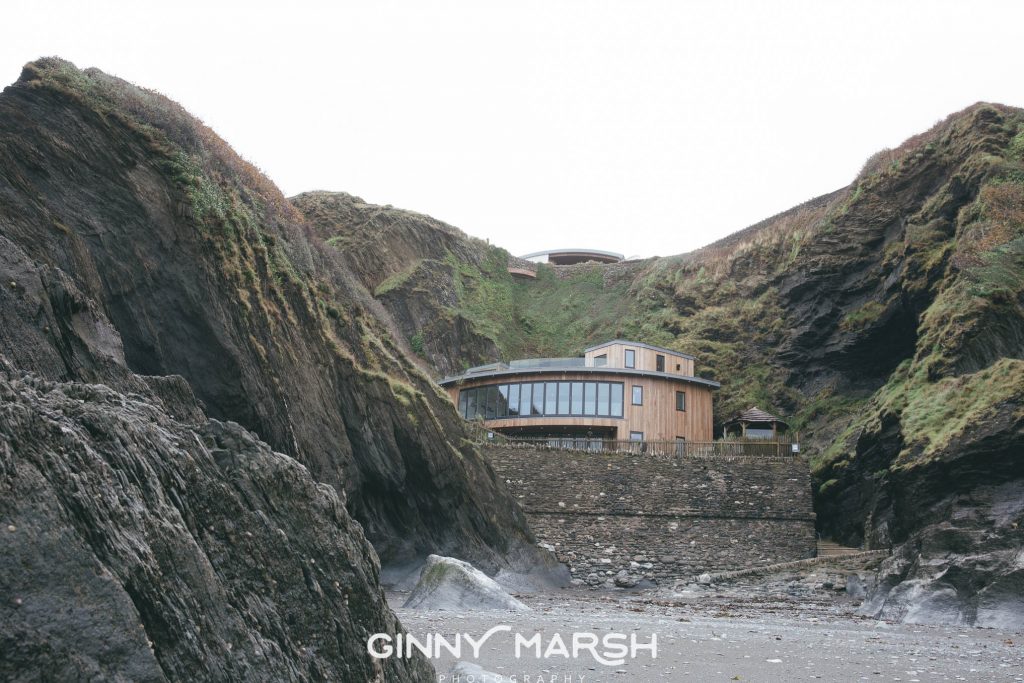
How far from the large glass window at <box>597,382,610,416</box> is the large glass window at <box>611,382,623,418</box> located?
275mm

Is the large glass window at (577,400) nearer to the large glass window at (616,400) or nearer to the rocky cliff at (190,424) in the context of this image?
the large glass window at (616,400)

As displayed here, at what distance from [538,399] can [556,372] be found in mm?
1662

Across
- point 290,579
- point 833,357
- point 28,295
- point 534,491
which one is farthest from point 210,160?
point 833,357

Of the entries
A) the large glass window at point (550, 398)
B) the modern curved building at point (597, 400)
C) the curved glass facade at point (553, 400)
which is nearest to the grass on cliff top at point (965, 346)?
the modern curved building at point (597, 400)

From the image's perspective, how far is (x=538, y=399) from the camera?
148 ft

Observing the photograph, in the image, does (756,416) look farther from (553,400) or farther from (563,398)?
(553,400)

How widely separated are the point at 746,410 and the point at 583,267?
29.3 m

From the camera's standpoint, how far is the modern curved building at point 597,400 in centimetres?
4419

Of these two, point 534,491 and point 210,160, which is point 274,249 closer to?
point 210,160

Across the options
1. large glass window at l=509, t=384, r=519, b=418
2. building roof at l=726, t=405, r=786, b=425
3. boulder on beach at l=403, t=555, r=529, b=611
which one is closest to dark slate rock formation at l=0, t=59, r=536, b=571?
boulder on beach at l=403, t=555, r=529, b=611

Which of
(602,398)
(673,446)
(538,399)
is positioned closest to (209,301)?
(673,446)

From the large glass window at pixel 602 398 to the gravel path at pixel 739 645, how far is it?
20126mm

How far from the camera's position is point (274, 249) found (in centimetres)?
2614

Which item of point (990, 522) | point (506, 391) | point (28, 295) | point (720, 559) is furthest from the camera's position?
point (506, 391)
